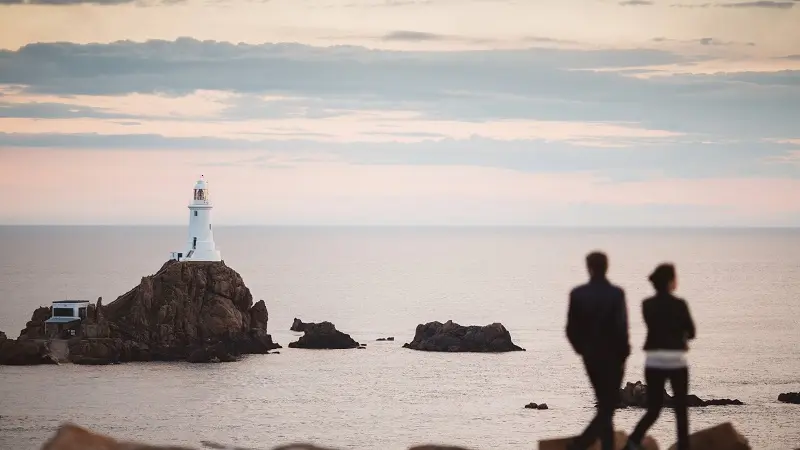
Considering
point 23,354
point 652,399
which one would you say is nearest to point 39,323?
point 23,354

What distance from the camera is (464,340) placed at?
372 ft

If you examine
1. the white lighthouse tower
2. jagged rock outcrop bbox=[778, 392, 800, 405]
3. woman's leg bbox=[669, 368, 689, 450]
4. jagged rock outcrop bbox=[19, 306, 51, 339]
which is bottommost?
jagged rock outcrop bbox=[778, 392, 800, 405]

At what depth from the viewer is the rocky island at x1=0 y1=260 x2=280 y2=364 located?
333 ft

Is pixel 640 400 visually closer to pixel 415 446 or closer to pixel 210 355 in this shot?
pixel 210 355

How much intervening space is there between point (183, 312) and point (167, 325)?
6.61 feet

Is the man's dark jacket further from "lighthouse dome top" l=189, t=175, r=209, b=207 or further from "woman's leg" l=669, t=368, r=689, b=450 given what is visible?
"lighthouse dome top" l=189, t=175, r=209, b=207

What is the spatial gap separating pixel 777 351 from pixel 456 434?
54.3m

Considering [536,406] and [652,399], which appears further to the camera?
[536,406]

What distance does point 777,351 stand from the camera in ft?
373

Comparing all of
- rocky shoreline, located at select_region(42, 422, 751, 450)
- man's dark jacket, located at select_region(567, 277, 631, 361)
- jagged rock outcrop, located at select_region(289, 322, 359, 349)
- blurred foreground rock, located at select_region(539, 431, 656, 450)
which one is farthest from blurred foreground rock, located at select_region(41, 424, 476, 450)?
jagged rock outcrop, located at select_region(289, 322, 359, 349)

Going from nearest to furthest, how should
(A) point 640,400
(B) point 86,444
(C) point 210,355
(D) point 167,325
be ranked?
(B) point 86,444 < (A) point 640,400 < (C) point 210,355 < (D) point 167,325

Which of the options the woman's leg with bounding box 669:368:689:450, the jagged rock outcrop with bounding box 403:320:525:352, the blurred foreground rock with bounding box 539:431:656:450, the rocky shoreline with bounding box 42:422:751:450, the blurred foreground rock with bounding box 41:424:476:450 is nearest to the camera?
the woman's leg with bounding box 669:368:689:450

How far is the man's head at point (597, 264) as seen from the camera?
16172 millimetres

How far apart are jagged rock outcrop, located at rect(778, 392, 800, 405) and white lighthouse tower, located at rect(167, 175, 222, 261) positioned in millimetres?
53817
